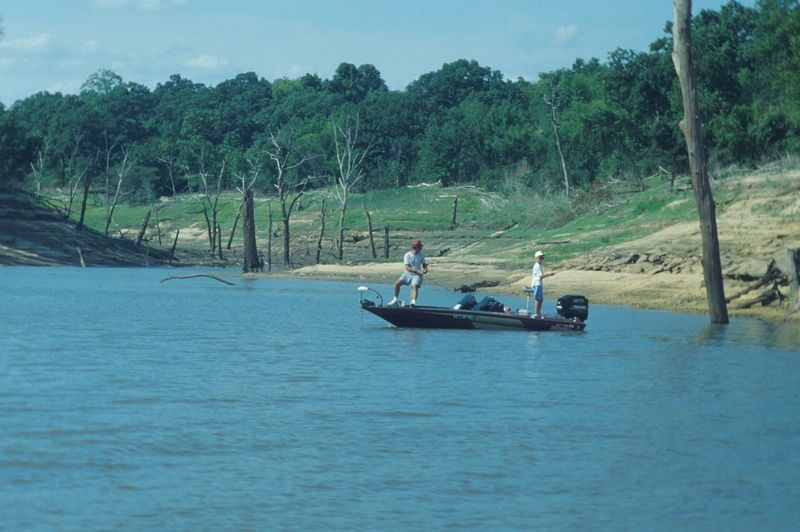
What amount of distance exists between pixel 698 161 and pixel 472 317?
6921 millimetres

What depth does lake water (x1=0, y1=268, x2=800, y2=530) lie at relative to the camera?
11234 millimetres

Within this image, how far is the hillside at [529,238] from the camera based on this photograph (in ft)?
130

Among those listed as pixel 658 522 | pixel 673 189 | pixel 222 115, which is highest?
pixel 222 115

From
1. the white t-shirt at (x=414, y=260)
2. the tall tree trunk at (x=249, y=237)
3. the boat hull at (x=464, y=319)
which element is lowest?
the boat hull at (x=464, y=319)

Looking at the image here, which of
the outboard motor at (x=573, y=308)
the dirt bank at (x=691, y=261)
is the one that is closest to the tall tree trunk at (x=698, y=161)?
the dirt bank at (x=691, y=261)

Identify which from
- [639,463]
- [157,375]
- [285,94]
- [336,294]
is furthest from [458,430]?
[285,94]

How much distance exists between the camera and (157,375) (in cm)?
2072

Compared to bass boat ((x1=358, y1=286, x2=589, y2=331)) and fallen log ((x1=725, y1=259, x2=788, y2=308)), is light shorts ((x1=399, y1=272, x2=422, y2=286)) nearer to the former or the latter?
bass boat ((x1=358, y1=286, x2=589, y2=331))

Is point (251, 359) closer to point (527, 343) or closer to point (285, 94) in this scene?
point (527, 343)

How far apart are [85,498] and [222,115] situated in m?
118

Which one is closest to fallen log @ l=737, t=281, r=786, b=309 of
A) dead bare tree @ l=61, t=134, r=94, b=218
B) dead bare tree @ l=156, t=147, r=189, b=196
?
dead bare tree @ l=156, t=147, r=189, b=196

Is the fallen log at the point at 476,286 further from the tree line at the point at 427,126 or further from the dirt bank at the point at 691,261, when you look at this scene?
the tree line at the point at 427,126

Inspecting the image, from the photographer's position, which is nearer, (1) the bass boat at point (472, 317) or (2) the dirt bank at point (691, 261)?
(1) the bass boat at point (472, 317)

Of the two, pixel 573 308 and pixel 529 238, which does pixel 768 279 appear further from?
pixel 529 238
